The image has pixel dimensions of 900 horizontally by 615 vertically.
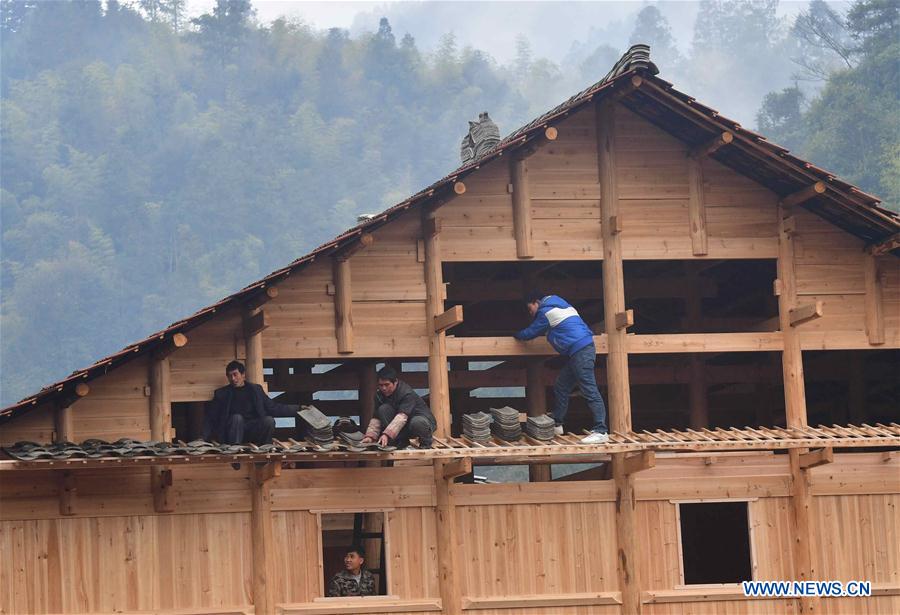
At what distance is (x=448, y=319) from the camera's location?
2250cm

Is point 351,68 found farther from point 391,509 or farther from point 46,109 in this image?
point 391,509

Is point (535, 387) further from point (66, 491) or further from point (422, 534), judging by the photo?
point (66, 491)

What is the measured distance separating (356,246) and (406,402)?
2.45m

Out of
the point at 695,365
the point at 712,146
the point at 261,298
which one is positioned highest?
the point at 712,146

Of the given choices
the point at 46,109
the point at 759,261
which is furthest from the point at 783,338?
the point at 46,109

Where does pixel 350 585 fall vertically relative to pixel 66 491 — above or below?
below

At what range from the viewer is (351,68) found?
487ft

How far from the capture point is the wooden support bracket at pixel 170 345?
21161 millimetres

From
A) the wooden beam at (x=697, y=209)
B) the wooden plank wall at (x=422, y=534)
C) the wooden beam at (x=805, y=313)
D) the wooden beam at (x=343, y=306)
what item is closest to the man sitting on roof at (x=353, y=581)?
the wooden plank wall at (x=422, y=534)

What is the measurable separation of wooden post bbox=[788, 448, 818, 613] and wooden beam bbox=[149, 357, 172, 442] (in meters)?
9.30

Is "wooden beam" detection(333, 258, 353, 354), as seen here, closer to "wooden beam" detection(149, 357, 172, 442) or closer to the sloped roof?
the sloped roof

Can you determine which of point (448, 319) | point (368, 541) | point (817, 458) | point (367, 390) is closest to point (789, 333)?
point (817, 458)

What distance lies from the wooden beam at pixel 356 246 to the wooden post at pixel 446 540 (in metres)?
3.25

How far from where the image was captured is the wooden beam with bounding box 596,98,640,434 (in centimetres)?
2338
